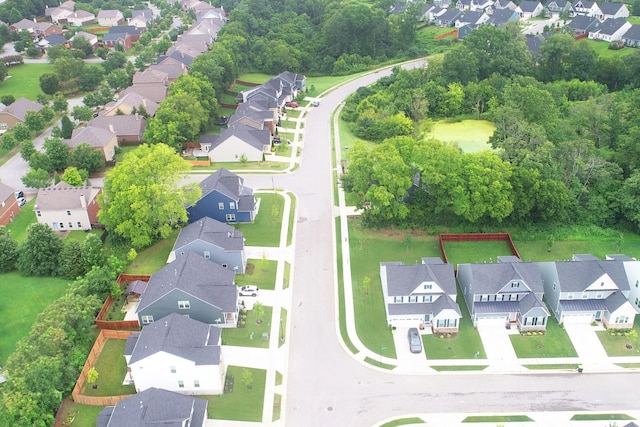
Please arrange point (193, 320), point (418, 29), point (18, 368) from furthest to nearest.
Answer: point (418, 29), point (193, 320), point (18, 368)

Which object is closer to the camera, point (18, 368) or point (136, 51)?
point (18, 368)

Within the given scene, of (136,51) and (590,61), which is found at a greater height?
(590,61)

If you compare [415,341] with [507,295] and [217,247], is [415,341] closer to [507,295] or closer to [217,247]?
[507,295]

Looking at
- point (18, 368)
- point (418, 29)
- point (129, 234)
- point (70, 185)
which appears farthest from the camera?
point (418, 29)

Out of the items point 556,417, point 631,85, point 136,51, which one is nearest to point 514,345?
point 556,417

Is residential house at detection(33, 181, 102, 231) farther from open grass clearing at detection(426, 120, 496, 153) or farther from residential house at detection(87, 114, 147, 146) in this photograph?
open grass clearing at detection(426, 120, 496, 153)

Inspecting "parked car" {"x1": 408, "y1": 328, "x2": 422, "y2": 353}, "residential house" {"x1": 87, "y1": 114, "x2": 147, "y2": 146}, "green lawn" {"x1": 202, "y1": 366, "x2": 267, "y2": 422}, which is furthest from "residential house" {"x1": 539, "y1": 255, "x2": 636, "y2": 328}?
"residential house" {"x1": 87, "y1": 114, "x2": 147, "y2": 146}

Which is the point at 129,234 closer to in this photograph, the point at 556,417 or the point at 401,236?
the point at 401,236

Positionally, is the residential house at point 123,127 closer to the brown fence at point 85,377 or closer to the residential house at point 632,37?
the brown fence at point 85,377
